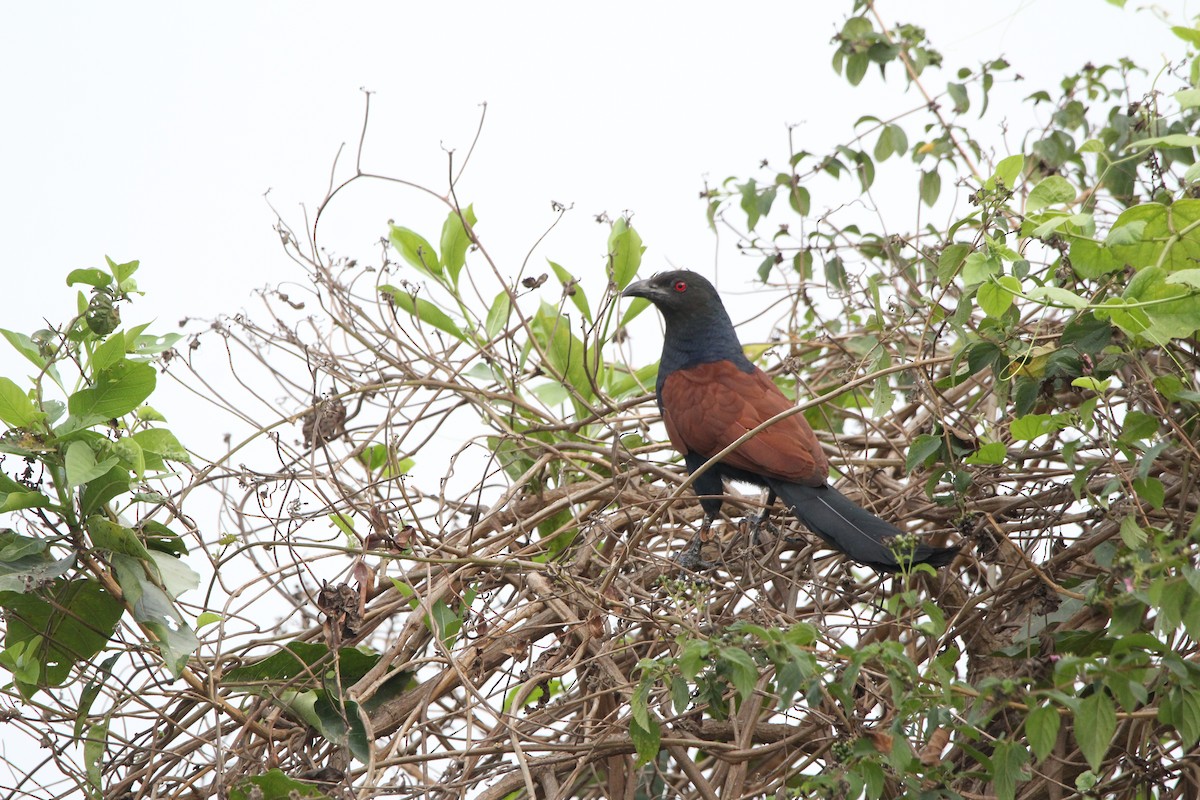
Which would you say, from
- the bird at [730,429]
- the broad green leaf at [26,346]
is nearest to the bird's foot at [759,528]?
the bird at [730,429]

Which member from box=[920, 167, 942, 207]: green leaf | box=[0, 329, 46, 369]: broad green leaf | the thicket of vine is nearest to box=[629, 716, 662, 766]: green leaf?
the thicket of vine

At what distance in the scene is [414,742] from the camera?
2451 mm

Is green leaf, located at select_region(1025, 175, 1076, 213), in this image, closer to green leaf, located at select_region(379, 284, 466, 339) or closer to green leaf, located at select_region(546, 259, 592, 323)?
green leaf, located at select_region(546, 259, 592, 323)

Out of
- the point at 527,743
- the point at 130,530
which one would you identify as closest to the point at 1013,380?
the point at 527,743

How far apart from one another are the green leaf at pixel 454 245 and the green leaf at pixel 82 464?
1200mm

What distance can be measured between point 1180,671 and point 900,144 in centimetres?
212

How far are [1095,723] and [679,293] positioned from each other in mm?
2072

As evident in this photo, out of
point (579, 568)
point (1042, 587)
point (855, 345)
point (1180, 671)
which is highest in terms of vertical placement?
point (855, 345)

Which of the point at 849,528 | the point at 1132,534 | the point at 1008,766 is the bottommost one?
the point at 1008,766

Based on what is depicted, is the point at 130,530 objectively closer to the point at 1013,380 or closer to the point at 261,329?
the point at 261,329

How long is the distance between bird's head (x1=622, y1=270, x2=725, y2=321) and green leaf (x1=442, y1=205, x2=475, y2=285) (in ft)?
1.99

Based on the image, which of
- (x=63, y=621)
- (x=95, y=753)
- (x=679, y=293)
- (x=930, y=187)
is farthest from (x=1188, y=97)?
(x=95, y=753)

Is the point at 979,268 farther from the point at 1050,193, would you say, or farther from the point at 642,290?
the point at 642,290

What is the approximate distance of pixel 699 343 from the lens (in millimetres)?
3275
